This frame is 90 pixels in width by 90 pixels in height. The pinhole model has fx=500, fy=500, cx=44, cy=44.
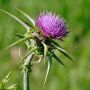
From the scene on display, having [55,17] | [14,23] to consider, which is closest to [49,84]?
[14,23]

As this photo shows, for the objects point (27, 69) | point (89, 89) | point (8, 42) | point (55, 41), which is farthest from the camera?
point (8, 42)

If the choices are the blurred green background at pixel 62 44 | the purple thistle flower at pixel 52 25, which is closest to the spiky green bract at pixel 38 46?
the purple thistle flower at pixel 52 25

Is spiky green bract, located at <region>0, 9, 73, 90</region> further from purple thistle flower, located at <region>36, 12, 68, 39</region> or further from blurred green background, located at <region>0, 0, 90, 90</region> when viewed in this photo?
blurred green background, located at <region>0, 0, 90, 90</region>

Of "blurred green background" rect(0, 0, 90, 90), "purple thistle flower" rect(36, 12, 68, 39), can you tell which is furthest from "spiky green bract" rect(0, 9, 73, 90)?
"blurred green background" rect(0, 0, 90, 90)

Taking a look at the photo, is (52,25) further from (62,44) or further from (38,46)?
(62,44)

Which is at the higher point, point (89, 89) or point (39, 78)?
point (39, 78)

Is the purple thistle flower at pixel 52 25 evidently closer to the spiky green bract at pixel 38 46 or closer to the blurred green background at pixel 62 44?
the spiky green bract at pixel 38 46

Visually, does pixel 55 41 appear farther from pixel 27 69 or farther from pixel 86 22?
pixel 86 22
